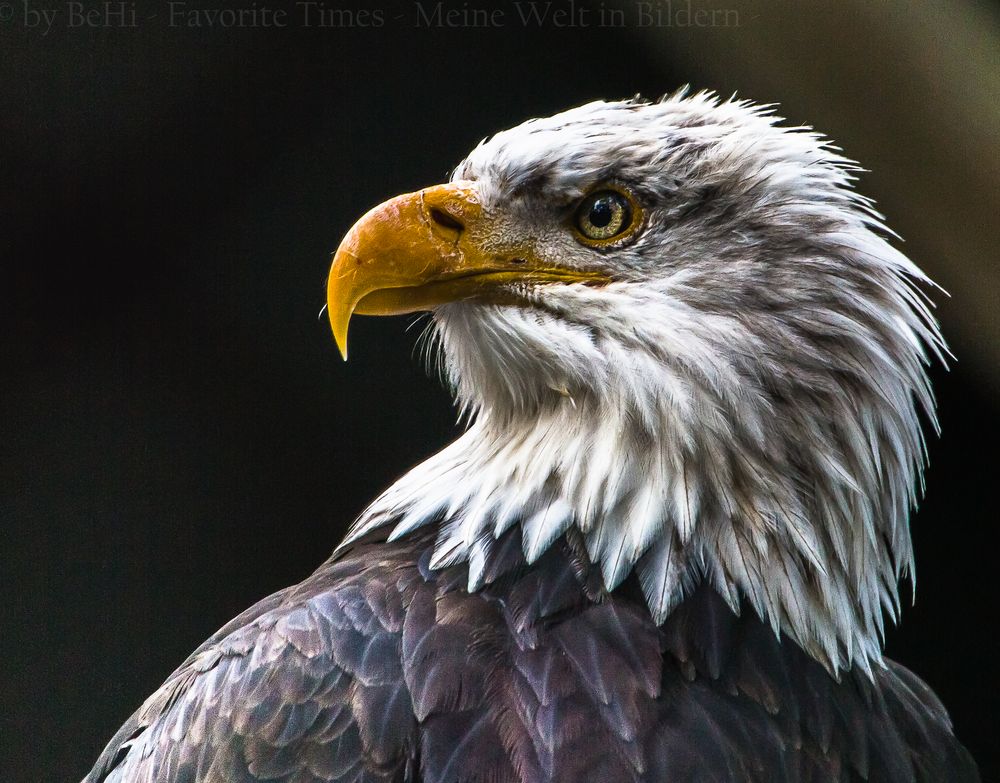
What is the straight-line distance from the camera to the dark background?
3.22 m

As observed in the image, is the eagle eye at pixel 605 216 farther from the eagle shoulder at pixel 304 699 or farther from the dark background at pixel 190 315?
the dark background at pixel 190 315

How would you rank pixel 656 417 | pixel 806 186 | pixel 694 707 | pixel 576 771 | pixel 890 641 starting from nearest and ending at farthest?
pixel 576 771, pixel 694 707, pixel 656 417, pixel 806 186, pixel 890 641

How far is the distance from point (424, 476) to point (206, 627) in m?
1.71

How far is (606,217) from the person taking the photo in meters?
1.94

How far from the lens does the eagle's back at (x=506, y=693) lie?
1.64 metres

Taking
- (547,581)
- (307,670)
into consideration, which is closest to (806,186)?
(547,581)

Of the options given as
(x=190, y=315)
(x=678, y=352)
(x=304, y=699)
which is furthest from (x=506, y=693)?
(x=190, y=315)

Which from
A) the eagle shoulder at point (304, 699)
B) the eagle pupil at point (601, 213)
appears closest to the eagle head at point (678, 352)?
the eagle pupil at point (601, 213)

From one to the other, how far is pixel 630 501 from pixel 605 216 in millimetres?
471

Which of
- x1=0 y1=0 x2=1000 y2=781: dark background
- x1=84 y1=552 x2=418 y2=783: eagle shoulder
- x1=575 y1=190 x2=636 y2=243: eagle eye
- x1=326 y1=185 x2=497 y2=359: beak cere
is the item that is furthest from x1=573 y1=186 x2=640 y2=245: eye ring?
x1=0 y1=0 x2=1000 y2=781: dark background

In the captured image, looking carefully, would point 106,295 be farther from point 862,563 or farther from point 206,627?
point 862,563

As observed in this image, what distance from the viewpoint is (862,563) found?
1937mm

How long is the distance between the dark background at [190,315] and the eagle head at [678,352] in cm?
145

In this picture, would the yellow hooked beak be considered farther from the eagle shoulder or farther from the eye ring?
the eagle shoulder
